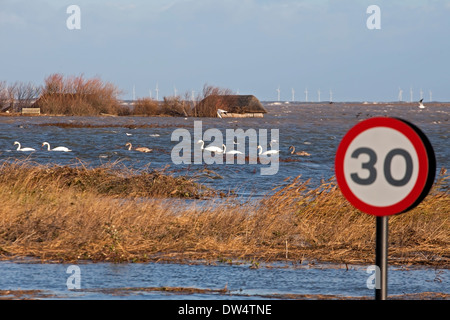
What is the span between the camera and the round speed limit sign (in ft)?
16.5

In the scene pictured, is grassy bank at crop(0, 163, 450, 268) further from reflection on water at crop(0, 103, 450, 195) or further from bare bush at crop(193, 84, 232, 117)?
bare bush at crop(193, 84, 232, 117)

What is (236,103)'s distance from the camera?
329 ft

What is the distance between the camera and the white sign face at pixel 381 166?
5.09m

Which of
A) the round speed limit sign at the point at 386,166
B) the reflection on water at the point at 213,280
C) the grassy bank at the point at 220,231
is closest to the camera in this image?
the round speed limit sign at the point at 386,166

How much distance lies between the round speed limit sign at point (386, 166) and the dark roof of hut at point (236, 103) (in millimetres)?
88702

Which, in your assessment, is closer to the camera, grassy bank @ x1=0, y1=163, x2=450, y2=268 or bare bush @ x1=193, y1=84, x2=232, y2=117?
grassy bank @ x1=0, y1=163, x2=450, y2=268

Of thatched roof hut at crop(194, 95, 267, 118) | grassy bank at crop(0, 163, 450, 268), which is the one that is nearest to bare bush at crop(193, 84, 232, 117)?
thatched roof hut at crop(194, 95, 267, 118)

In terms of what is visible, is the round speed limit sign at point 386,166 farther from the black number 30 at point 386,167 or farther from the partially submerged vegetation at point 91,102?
the partially submerged vegetation at point 91,102

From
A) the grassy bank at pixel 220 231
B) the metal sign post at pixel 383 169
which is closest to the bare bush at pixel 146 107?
the grassy bank at pixel 220 231

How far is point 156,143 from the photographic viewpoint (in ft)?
181

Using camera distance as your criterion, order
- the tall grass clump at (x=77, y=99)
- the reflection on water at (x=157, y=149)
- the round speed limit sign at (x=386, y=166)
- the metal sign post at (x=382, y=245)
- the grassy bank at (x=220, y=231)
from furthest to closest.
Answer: the tall grass clump at (x=77, y=99), the reflection on water at (x=157, y=149), the grassy bank at (x=220, y=231), the metal sign post at (x=382, y=245), the round speed limit sign at (x=386, y=166)
